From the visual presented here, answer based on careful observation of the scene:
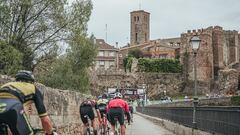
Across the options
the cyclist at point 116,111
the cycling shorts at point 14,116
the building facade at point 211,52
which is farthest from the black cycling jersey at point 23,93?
the building facade at point 211,52

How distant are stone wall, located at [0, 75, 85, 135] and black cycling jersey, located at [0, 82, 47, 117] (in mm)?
3557

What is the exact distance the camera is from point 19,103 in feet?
21.7

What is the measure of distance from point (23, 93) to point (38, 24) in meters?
28.1

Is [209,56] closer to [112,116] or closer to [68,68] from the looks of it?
[68,68]

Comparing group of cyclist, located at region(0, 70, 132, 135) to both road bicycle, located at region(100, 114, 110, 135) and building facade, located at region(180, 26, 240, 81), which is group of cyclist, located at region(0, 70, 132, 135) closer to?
road bicycle, located at region(100, 114, 110, 135)

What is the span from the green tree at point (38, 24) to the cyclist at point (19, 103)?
2435 centimetres

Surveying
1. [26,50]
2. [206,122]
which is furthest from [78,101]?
[26,50]

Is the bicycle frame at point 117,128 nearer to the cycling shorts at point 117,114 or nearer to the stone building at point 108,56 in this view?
the cycling shorts at point 117,114

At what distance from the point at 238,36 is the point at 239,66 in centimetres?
2844

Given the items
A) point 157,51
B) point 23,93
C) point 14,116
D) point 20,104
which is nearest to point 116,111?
point 23,93

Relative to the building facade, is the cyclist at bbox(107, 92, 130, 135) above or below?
below

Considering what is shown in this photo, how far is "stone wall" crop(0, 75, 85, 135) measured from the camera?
40.6 ft

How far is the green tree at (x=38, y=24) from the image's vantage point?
31639mm

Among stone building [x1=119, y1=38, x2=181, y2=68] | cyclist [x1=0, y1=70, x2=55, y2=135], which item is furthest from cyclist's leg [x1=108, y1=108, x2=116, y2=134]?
stone building [x1=119, y1=38, x2=181, y2=68]
